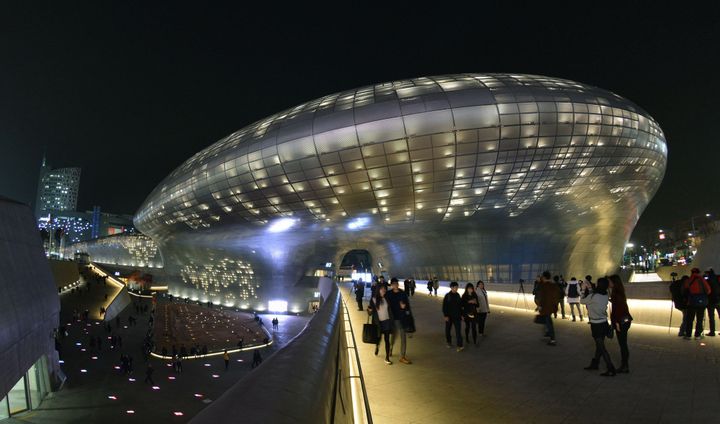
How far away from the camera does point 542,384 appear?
6.03 m

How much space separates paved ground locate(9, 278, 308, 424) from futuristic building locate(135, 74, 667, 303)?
44.9 ft

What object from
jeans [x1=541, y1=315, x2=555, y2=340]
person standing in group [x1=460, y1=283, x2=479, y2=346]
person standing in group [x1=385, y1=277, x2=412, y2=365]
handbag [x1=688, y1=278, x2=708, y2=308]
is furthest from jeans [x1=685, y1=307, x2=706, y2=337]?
person standing in group [x1=385, y1=277, x2=412, y2=365]

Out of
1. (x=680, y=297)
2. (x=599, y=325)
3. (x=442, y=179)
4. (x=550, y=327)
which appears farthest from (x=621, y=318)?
(x=442, y=179)

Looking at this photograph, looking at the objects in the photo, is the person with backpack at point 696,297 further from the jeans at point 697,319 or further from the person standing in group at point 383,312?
the person standing in group at point 383,312

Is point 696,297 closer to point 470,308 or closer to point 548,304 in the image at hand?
point 548,304

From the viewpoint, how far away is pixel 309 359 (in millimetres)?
2365

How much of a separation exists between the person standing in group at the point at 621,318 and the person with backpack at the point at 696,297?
120 inches

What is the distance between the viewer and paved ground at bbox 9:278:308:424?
16953 mm

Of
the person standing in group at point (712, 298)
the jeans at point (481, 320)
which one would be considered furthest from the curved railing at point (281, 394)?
the person standing in group at point (712, 298)

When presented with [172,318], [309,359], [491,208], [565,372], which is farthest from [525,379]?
[172,318]

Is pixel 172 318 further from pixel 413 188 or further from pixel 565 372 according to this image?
pixel 565 372

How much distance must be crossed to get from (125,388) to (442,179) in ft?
75.5

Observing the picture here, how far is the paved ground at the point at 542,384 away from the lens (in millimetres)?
4734

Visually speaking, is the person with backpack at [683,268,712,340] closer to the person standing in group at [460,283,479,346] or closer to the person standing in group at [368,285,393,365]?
the person standing in group at [460,283,479,346]
